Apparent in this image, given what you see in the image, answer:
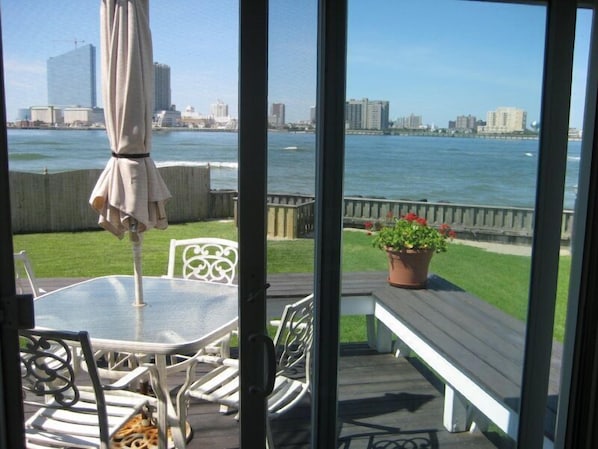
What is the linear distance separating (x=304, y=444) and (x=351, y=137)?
0.97 m

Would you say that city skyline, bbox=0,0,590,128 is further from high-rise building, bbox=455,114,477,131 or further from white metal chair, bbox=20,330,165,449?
white metal chair, bbox=20,330,165,449

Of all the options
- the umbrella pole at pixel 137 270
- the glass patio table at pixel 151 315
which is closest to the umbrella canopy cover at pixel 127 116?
the umbrella pole at pixel 137 270

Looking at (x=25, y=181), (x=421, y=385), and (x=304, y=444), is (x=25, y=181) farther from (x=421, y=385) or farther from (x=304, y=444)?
(x=421, y=385)

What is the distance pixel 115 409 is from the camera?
7.76 ft

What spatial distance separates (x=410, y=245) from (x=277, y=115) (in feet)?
2.03

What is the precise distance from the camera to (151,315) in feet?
9.07

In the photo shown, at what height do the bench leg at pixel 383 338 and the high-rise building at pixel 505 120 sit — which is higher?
the high-rise building at pixel 505 120

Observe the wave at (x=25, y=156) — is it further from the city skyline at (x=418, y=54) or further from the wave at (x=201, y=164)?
the wave at (x=201, y=164)

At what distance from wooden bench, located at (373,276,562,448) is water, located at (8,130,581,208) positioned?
0.31 metres

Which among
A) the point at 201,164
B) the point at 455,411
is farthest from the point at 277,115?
the point at 201,164

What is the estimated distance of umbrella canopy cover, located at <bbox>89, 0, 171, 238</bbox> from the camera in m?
2.63

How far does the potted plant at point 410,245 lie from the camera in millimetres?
1791

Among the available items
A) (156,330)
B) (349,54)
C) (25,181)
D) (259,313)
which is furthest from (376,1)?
(156,330)

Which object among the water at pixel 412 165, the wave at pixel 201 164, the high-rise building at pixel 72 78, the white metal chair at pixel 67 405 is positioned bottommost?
the white metal chair at pixel 67 405
